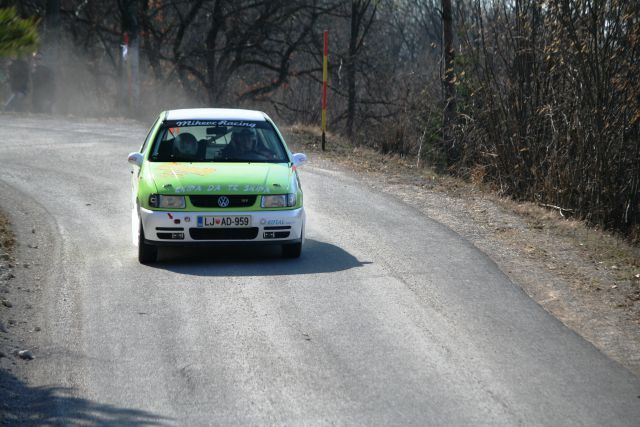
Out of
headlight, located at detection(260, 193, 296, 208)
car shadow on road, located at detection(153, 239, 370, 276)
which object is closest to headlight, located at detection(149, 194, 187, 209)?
car shadow on road, located at detection(153, 239, 370, 276)

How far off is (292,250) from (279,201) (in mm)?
563

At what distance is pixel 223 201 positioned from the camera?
33.1 ft

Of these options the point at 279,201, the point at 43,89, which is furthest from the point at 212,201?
the point at 43,89

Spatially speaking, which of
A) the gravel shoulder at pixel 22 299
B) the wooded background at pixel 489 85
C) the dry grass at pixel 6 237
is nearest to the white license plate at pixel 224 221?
the gravel shoulder at pixel 22 299

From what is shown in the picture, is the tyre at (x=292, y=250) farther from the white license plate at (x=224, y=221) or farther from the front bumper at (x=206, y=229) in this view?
the white license plate at (x=224, y=221)

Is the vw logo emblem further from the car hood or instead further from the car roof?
the car roof

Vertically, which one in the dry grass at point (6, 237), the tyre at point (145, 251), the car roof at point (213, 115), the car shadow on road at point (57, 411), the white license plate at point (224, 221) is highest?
the car roof at point (213, 115)

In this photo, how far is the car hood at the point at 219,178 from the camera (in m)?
10.1

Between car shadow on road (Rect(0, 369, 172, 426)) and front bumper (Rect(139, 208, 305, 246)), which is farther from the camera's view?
front bumper (Rect(139, 208, 305, 246))

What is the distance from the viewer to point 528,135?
16.1 metres

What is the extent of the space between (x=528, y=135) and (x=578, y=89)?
5.44 ft

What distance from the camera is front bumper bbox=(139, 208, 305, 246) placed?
10023mm

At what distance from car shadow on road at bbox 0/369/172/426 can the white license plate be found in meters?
3.82

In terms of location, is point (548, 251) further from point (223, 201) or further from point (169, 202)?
point (169, 202)
